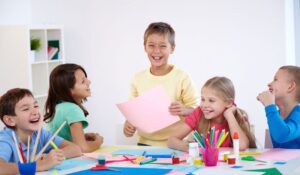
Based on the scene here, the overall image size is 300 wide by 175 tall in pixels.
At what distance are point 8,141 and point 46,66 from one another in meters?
3.26

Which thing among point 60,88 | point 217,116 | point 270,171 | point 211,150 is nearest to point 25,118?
point 60,88

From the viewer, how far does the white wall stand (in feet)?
17.0

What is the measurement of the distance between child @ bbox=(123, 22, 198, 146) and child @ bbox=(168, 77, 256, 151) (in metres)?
0.26

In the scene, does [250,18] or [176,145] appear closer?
[176,145]

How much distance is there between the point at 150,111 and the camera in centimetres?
300

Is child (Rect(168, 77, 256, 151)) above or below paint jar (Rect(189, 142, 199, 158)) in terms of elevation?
above

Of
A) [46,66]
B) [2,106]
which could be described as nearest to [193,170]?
[2,106]

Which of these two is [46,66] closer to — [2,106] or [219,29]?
[219,29]

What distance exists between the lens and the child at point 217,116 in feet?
9.39

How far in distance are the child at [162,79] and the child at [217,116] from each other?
0.26 meters

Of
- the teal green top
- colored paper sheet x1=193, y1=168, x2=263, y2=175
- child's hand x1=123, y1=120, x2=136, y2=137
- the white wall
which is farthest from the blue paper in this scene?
the white wall

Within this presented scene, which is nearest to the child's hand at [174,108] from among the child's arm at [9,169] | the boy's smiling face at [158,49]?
the boy's smiling face at [158,49]

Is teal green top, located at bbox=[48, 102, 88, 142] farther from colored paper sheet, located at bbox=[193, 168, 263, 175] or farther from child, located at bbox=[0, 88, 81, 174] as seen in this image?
colored paper sheet, located at bbox=[193, 168, 263, 175]

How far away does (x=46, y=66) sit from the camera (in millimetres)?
5719
